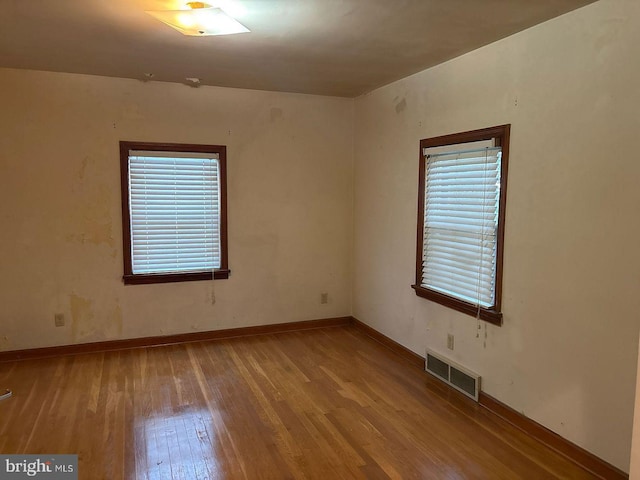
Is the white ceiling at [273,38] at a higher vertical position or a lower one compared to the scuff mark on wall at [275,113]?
higher

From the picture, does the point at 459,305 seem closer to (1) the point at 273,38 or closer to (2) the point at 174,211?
(1) the point at 273,38

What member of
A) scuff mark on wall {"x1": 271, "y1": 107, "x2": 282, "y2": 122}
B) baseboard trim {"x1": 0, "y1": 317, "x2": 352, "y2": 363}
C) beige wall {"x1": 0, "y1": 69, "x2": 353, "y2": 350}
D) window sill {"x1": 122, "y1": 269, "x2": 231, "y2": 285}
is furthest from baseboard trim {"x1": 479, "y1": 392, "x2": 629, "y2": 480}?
scuff mark on wall {"x1": 271, "y1": 107, "x2": 282, "y2": 122}

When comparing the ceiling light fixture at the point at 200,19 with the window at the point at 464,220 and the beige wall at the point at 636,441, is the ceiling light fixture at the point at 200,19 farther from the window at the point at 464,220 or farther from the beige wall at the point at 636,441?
the beige wall at the point at 636,441

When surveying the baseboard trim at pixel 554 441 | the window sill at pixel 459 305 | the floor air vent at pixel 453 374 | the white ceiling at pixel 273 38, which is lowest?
the baseboard trim at pixel 554 441

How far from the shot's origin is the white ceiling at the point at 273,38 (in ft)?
8.46

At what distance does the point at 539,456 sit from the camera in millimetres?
2744

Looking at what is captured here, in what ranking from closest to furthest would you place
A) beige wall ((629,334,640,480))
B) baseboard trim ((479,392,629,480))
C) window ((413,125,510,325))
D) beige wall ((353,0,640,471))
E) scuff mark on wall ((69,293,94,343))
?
beige wall ((629,334,640,480)) → beige wall ((353,0,640,471)) → baseboard trim ((479,392,629,480)) → window ((413,125,510,325)) → scuff mark on wall ((69,293,94,343))

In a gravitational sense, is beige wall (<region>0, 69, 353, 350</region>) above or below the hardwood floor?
above

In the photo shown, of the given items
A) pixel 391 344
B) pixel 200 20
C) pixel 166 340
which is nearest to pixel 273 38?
pixel 200 20

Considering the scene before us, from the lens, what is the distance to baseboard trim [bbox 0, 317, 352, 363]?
167 inches

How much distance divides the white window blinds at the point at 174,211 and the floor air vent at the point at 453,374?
91.6 inches

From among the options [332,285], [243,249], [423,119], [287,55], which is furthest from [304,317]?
[287,55]

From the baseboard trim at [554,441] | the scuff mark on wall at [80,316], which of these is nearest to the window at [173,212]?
the scuff mark on wall at [80,316]

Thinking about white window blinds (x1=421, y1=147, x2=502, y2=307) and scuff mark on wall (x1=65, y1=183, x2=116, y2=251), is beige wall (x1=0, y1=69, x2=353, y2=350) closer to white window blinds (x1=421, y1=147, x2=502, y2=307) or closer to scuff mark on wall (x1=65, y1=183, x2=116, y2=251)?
scuff mark on wall (x1=65, y1=183, x2=116, y2=251)
